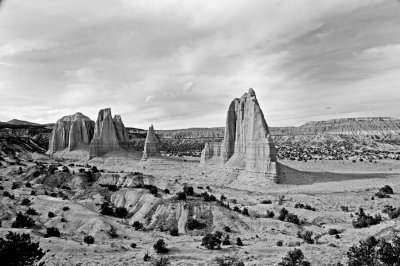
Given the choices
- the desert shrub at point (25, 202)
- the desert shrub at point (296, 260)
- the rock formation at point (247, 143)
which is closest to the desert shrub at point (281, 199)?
the rock formation at point (247, 143)

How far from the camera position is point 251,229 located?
26469mm

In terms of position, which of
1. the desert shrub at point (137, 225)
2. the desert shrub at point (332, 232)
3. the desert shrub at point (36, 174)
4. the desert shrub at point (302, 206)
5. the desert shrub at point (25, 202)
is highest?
the desert shrub at point (36, 174)

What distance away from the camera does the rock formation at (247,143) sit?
4916 centimetres

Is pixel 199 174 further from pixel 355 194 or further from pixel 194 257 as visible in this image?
pixel 194 257

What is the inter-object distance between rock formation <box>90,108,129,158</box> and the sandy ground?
3523 centimetres

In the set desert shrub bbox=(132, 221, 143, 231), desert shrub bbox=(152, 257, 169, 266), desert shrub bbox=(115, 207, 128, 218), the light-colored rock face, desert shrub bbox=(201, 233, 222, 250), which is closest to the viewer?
desert shrub bbox=(152, 257, 169, 266)

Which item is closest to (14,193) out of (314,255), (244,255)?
(244,255)

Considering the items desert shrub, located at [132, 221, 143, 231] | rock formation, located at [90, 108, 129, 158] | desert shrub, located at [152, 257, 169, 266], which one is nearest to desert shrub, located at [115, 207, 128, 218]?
desert shrub, located at [132, 221, 143, 231]

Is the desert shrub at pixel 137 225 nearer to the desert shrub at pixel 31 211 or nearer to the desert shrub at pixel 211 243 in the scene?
the desert shrub at pixel 211 243

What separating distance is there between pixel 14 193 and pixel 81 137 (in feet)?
202

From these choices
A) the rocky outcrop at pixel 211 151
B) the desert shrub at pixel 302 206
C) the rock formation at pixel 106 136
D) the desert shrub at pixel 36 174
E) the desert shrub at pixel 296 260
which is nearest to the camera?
the desert shrub at pixel 296 260

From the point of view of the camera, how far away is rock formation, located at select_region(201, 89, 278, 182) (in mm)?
49156

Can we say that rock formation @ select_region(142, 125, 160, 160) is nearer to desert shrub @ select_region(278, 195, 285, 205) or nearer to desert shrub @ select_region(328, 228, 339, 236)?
desert shrub @ select_region(278, 195, 285, 205)

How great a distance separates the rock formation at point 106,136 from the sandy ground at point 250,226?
116 feet
